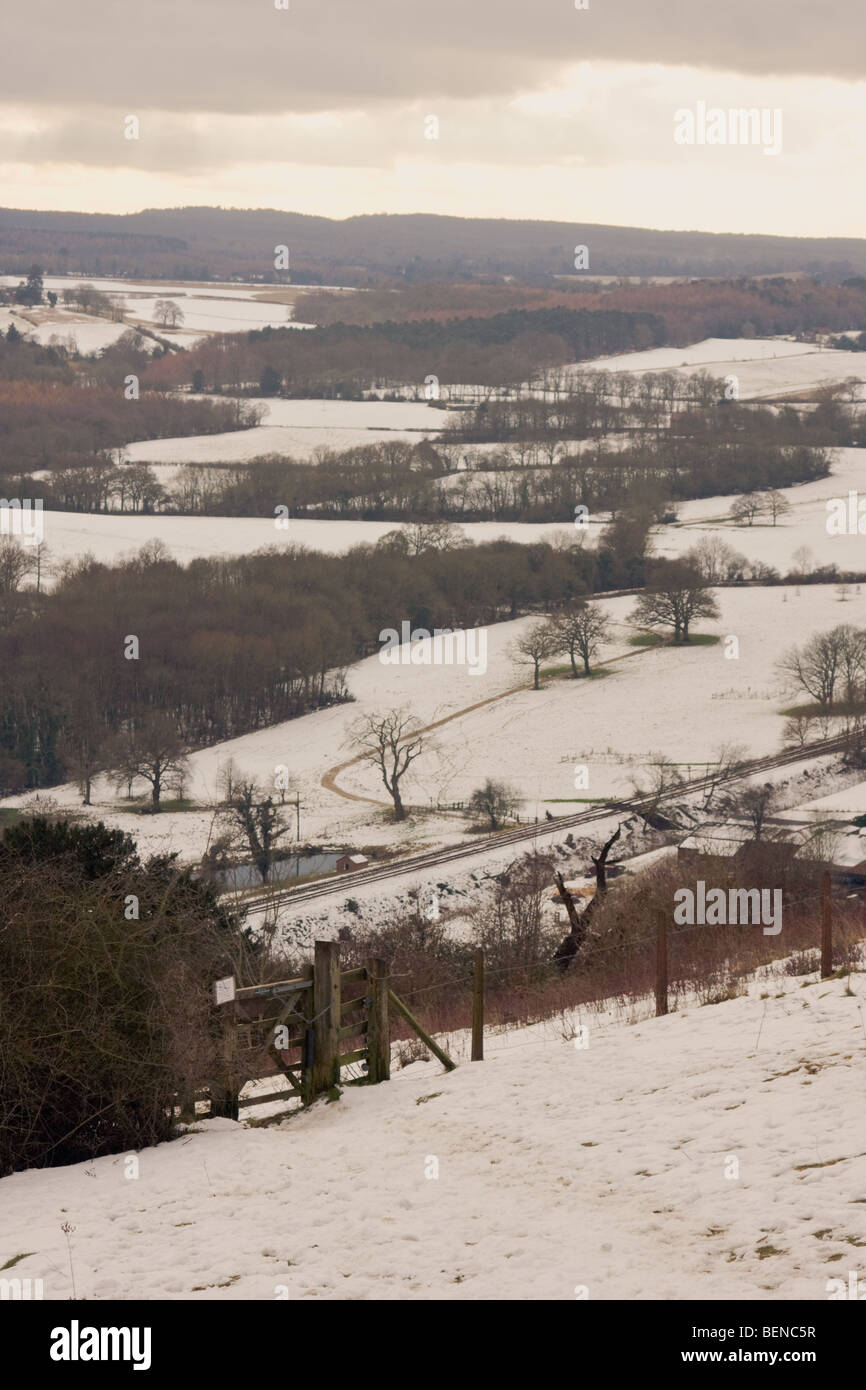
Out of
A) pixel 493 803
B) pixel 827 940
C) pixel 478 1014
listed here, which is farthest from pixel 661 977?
pixel 493 803

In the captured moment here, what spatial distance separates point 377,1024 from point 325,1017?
2.30 ft

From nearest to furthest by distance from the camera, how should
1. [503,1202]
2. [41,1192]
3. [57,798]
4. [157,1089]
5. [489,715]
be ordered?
1. [503,1202]
2. [41,1192]
3. [157,1089]
4. [57,798]
5. [489,715]

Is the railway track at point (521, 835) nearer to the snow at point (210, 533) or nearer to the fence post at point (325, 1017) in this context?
the fence post at point (325, 1017)

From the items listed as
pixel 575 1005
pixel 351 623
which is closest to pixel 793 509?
pixel 351 623

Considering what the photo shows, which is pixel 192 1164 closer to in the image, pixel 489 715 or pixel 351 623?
pixel 489 715

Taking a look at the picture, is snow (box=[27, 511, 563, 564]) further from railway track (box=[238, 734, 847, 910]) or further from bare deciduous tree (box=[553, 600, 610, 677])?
railway track (box=[238, 734, 847, 910])

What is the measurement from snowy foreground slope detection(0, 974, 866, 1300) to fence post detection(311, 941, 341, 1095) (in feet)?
1.10

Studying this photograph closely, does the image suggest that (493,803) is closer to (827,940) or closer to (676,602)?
(676,602)

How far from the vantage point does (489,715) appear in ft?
285

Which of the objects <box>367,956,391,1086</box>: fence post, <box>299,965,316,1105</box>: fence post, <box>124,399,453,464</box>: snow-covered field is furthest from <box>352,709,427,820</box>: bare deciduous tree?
<box>124,399,453,464</box>: snow-covered field

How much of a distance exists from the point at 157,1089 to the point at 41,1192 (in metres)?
1.39

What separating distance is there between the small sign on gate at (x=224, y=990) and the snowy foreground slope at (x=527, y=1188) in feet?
3.89

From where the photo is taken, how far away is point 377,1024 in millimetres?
15039

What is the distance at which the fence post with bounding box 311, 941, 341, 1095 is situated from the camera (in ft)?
47.6
